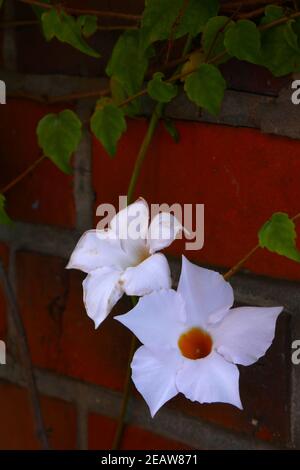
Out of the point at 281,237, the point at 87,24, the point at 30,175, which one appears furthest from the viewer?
the point at 30,175

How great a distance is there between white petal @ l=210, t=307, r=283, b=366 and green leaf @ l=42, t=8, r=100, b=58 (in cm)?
20

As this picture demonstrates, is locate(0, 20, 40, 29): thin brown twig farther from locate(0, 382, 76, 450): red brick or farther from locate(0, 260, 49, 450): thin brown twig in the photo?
locate(0, 382, 76, 450): red brick

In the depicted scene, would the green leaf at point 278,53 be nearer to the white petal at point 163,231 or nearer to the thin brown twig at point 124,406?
the white petal at point 163,231

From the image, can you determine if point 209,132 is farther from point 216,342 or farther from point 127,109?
point 216,342

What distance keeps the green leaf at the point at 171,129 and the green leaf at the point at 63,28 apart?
8cm

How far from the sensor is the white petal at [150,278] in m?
0.53

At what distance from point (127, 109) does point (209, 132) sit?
0.06 metres

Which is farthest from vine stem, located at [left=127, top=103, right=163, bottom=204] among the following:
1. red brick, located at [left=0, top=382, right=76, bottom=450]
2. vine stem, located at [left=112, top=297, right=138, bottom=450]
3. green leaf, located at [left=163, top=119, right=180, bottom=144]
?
red brick, located at [left=0, top=382, right=76, bottom=450]

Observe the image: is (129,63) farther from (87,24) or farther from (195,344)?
(195,344)

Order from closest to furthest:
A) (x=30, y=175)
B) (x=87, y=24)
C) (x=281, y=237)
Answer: (x=281, y=237)
(x=87, y=24)
(x=30, y=175)

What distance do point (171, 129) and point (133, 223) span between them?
11cm

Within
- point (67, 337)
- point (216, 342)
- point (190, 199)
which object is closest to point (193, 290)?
point (216, 342)

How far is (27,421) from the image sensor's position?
82 centimetres

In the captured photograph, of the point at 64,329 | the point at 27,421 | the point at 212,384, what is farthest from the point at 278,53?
the point at 27,421
